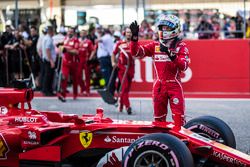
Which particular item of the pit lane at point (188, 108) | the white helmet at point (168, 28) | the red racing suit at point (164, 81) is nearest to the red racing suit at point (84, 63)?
the pit lane at point (188, 108)

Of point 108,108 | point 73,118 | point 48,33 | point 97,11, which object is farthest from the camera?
point 97,11

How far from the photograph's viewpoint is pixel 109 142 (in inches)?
251

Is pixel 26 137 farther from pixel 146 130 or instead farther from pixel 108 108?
pixel 108 108

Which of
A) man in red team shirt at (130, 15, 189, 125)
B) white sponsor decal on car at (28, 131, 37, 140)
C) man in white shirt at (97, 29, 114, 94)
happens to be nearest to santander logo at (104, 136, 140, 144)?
white sponsor decal on car at (28, 131, 37, 140)

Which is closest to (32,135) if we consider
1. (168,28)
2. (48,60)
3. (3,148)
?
(3,148)

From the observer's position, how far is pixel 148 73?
53.6 feet

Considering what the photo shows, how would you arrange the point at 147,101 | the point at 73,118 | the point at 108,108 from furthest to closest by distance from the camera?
the point at 147,101 → the point at 108,108 → the point at 73,118

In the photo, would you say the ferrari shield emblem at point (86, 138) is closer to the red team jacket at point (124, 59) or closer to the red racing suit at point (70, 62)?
the red team jacket at point (124, 59)

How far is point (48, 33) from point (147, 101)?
326 centimetres

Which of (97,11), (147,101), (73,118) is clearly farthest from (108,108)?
(73,118)

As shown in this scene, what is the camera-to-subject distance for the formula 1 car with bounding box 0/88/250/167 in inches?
228

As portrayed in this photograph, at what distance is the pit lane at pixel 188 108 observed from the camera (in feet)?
37.6

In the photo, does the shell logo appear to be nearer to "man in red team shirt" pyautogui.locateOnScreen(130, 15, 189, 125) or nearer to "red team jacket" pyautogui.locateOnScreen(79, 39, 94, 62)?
"man in red team shirt" pyautogui.locateOnScreen(130, 15, 189, 125)

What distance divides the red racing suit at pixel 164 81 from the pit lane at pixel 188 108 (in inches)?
92.0
